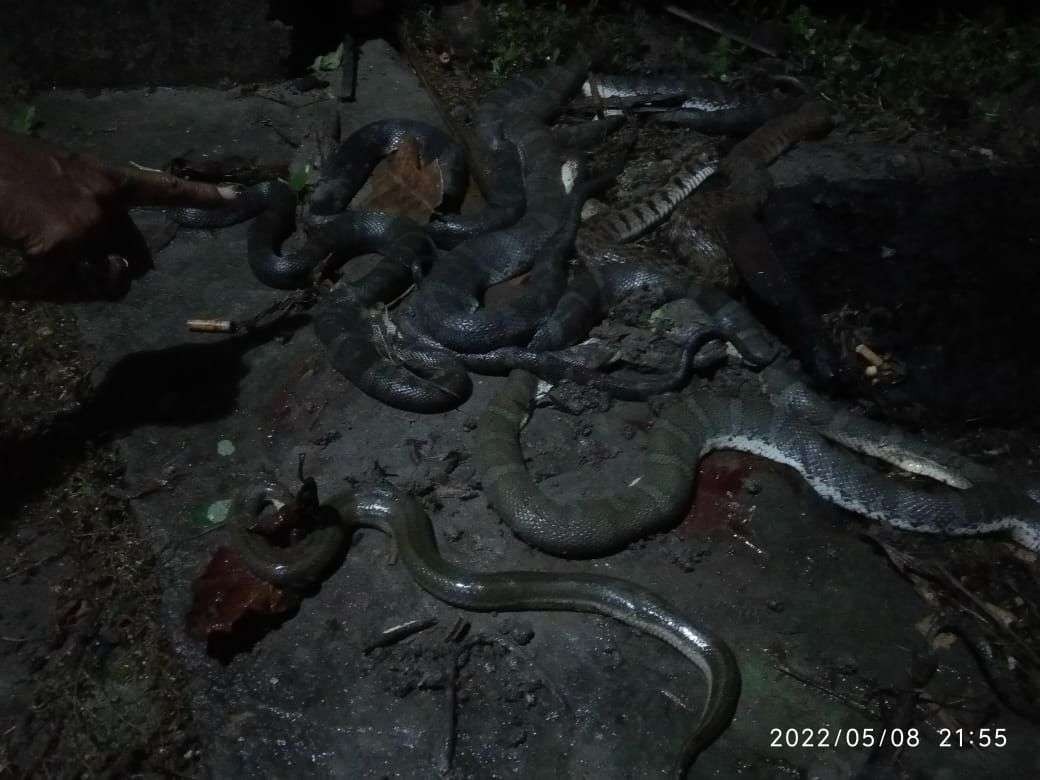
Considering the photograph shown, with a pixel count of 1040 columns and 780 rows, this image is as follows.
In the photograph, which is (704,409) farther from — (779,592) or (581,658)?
(581,658)

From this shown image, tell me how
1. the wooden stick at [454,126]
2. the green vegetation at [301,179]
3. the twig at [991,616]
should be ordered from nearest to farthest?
the twig at [991,616], the green vegetation at [301,179], the wooden stick at [454,126]

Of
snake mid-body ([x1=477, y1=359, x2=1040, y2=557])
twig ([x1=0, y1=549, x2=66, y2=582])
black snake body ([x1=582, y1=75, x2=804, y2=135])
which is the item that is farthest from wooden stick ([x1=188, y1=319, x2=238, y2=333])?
black snake body ([x1=582, y1=75, x2=804, y2=135])

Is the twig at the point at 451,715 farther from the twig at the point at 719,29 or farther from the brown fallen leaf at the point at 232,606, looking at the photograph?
the twig at the point at 719,29

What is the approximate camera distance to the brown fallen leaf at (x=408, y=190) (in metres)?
8.20

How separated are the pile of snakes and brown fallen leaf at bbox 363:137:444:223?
0.15 meters

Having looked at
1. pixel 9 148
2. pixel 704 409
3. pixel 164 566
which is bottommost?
pixel 164 566

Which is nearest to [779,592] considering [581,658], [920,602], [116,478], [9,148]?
[920,602]

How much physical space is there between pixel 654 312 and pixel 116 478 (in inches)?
177

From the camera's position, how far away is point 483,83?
1040 centimetres

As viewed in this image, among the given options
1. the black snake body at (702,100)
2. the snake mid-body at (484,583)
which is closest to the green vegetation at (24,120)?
the snake mid-body at (484,583)

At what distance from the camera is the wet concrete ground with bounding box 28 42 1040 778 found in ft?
15.1

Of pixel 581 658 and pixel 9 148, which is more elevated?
pixel 9 148

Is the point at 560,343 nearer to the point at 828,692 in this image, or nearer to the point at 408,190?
the point at 408,190

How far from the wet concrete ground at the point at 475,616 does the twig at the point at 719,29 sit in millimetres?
6825
